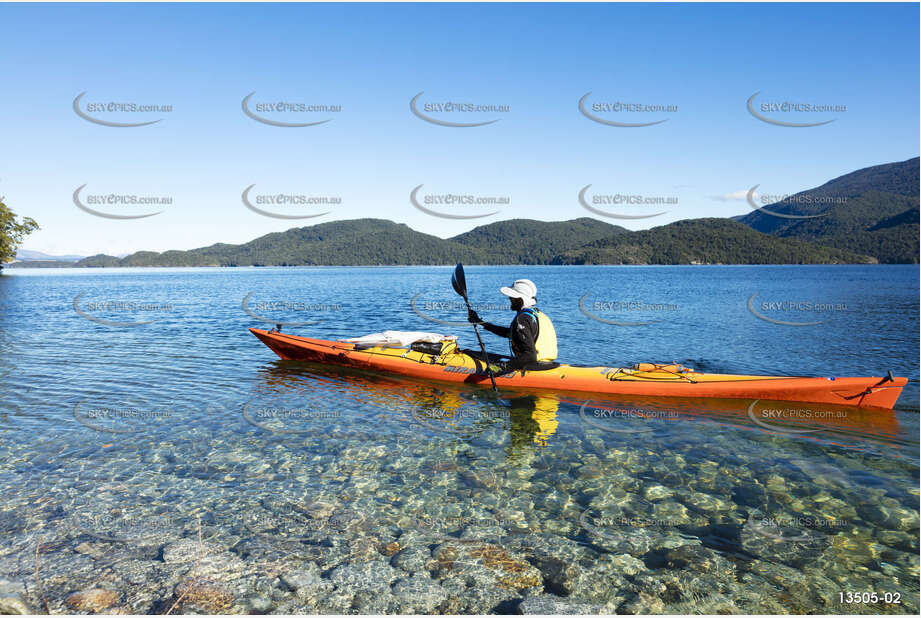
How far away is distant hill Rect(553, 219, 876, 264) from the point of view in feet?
466

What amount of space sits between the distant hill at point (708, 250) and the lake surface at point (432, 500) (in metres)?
152

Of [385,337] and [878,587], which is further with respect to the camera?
[385,337]

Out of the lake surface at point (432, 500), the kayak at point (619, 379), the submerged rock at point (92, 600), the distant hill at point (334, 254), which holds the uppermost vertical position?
the distant hill at point (334, 254)

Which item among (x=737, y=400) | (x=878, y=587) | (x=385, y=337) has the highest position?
(x=385, y=337)

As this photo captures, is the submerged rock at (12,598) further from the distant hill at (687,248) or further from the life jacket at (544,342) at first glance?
the distant hill at (687,248)

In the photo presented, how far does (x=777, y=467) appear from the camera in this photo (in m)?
6.60

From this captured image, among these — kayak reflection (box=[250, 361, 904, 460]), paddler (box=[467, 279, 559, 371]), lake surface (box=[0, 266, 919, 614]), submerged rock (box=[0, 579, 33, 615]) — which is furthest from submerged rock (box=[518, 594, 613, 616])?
paddler (box=[467, 279, 559, 371])

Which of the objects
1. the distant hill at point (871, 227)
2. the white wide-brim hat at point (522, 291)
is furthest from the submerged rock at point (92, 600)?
the distant hill at point (871, 227)

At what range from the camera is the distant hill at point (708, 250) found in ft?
466

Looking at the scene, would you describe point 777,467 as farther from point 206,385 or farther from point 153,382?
point 153,382

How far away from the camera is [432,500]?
18.4ft

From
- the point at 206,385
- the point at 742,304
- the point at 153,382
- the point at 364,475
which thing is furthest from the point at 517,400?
the point at 742,304

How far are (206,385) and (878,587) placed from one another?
11.2 metres

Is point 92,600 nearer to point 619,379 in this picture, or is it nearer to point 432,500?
point 432,500
